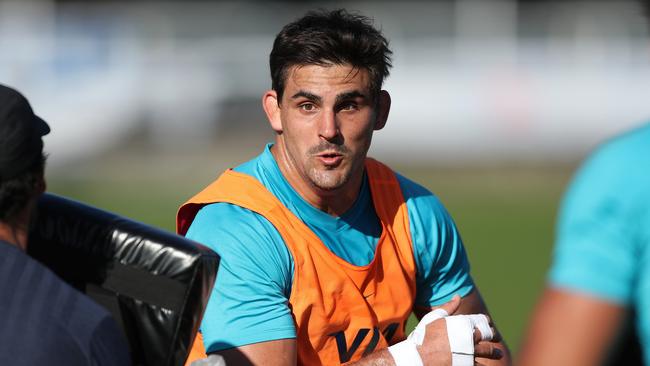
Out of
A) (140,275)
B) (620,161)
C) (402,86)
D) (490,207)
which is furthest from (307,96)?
(402,86)

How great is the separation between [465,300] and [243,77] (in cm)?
1369

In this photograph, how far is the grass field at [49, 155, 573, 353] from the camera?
8.73 m

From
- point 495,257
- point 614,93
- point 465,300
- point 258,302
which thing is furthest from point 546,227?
point 258,302

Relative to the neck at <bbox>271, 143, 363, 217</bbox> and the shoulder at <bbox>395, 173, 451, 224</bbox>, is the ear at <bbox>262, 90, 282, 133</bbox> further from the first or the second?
the shoulder at <bbox>395, 173, 451, 224</bbox>

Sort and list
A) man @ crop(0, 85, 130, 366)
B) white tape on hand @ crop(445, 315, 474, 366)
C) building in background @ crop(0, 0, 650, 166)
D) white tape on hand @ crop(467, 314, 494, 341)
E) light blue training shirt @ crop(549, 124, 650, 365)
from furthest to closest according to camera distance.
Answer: building in background @ crop(0, 0, 650, 166) → white tape on hand @ crop(467, 314, 494, 341) → white tape on hand @ crop(445, 315, 474, 366) → man @ crop(0, 85, 130, 366) → light blue training shirt @ crop(549, 124, 650, 365)

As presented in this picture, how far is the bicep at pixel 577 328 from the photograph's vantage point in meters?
1.74

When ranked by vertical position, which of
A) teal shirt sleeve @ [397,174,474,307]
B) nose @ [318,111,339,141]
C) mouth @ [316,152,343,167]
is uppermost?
nose @ [318,111,339,141]

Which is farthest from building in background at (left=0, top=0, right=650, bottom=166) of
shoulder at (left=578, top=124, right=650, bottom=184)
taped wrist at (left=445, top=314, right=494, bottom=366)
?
shoulder at (left=578, top=124, right=650, bottom=184)

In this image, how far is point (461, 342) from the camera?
3297mm

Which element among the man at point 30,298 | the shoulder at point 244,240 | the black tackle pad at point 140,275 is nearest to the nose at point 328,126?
the shoulder at point 244,240

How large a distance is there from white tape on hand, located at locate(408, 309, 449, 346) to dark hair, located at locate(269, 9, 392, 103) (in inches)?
31.1

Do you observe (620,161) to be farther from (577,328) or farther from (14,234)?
(14,234)

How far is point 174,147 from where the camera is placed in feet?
55.8

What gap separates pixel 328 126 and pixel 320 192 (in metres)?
0.24
